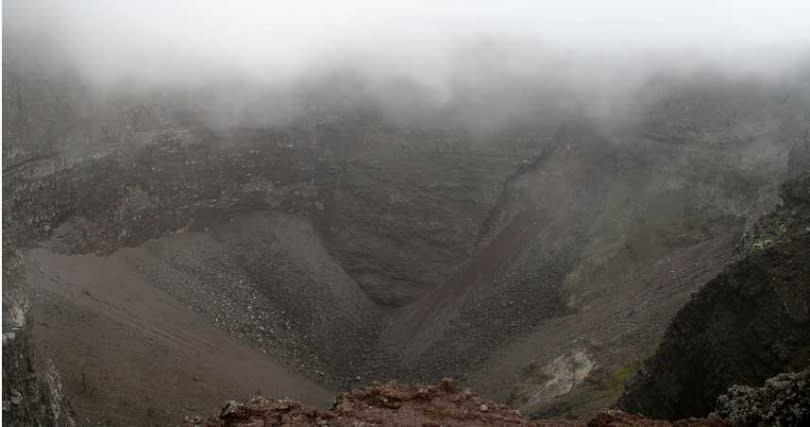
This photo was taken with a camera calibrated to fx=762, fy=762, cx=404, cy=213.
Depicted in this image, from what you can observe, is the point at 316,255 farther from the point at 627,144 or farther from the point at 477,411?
the point at 477,411

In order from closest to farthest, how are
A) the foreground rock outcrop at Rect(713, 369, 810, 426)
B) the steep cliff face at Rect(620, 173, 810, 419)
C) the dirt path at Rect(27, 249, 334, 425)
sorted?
the foreground rock outcrop at Rect(713, 369, 810, 426) < the steep cliff face at Rect(620, 173, 810, 419) < the dirt path at Rect(27, 249, 334, 425)

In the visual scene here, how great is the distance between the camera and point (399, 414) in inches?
659

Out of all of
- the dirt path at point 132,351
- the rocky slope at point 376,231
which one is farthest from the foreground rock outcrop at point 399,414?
the rocky slope at point 376,231

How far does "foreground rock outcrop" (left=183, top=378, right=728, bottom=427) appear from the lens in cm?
1625

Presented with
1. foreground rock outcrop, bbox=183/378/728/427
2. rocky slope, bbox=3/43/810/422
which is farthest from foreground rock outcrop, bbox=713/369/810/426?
rocky slope, bbox=3/43/810/422

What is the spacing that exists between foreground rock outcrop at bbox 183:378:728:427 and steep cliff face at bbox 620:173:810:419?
3.48m

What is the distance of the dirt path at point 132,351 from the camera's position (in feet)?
94.8

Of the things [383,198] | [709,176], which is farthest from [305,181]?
[709,176]

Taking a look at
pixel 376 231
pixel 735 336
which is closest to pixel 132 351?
pixel 376 231

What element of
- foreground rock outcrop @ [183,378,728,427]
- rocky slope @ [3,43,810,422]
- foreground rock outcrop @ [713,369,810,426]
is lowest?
foreground rock outcrop @ [183,378,728,427]

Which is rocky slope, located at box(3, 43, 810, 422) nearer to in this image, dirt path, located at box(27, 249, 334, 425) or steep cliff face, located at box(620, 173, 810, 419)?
dirt path, located at box(27, 249, 334, 425)

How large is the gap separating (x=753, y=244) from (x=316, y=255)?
26.0m

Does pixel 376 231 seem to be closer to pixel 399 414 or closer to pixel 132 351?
pixel 132 351

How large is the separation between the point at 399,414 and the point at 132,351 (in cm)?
1950
